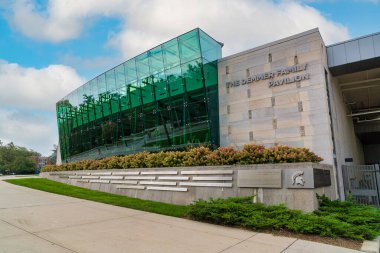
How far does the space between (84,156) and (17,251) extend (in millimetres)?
23439

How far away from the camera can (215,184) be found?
36.7 feet

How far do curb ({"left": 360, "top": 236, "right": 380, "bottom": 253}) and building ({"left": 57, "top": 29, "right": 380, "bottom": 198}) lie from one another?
23.3 feet

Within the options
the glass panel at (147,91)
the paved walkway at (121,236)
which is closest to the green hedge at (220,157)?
the paved walkway at (121,236)

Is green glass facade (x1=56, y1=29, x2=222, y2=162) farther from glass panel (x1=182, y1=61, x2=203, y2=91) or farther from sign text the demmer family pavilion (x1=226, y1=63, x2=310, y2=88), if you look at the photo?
sign text the demmer family pavilion (x1=226, y1=63, x2=310, y2=88)

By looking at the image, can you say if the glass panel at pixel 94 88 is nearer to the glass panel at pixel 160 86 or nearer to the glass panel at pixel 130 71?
the glass panel at pixel 130 71

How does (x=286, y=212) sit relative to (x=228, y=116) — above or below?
below

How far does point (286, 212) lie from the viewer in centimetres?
823

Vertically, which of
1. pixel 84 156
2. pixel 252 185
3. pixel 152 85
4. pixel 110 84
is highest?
pixel 110 84

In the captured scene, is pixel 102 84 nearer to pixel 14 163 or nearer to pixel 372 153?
pixel 372 153

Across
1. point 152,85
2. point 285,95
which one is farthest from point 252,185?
point 152,85

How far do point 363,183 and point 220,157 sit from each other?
843 cm

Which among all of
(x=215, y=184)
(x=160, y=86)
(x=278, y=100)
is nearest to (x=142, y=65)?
(x=160, y=86)

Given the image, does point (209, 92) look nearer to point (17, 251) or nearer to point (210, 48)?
point (210, 48)

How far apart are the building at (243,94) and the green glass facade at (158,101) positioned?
0.20 feet
